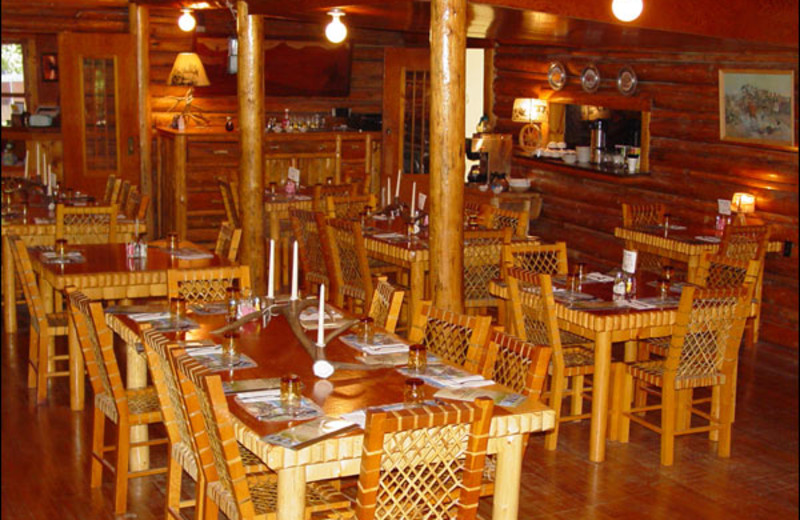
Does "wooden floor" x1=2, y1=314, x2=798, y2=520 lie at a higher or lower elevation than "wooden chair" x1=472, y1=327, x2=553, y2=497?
lower

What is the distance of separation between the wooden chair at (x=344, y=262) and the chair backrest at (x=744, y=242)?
283 centimetres

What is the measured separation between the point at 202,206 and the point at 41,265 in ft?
18.5

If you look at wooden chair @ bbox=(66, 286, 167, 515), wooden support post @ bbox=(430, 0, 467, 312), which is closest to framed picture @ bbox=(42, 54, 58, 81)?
wooden support post @ bbox=(430, 0, 467, 312)

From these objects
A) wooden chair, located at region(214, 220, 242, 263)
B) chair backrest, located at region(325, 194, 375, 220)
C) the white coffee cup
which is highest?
the white coffee cup

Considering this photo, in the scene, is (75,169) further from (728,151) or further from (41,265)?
(728,151)

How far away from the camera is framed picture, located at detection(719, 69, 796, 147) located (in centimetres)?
833

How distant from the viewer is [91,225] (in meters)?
7.86

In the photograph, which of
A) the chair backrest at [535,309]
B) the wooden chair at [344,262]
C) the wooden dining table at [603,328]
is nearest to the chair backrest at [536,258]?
the chair backrest at [535,309]

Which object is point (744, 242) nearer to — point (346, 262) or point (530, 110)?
point (346, 262)

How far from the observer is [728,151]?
9.17 m

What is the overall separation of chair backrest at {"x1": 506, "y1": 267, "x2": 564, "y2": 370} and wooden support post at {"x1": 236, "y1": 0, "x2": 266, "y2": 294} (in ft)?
11.8

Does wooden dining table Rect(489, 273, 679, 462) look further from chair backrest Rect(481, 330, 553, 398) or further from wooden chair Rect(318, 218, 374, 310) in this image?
wooden chair Rect(318, 218, 374, 310)

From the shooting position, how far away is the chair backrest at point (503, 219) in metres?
8.23

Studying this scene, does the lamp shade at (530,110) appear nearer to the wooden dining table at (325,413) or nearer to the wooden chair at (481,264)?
the wooden chair at (481,264)
